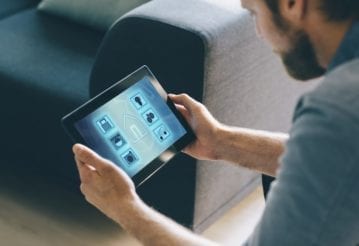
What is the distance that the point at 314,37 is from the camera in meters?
0.96

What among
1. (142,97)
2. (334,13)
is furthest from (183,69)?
(334,13)

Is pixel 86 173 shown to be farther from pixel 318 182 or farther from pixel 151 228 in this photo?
pixel 318 182

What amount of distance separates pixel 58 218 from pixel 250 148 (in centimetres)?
75

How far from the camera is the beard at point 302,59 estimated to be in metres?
0.99

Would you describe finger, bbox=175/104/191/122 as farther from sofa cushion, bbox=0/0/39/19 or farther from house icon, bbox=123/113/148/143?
sofa cushion, bbox=0/0/39/19

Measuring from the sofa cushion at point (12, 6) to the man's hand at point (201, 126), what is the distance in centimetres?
97

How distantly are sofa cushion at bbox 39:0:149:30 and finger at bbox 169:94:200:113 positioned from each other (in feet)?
2.11

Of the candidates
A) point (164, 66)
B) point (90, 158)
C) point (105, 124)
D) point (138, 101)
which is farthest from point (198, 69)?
point (90, 158)

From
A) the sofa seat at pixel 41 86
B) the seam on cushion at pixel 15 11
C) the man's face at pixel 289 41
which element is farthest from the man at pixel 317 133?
the seam on cushion at pixel 15 11

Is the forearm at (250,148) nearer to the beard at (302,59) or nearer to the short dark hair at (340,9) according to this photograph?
the beard at (302,59)

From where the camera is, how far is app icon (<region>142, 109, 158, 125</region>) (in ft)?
4.49

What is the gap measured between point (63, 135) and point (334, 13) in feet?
3.33

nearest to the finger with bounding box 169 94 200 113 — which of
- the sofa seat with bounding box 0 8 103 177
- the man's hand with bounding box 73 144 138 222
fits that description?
the man's hand with bounding box 73 144 138 222

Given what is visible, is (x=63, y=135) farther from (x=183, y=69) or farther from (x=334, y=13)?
(x=334, y=13)
